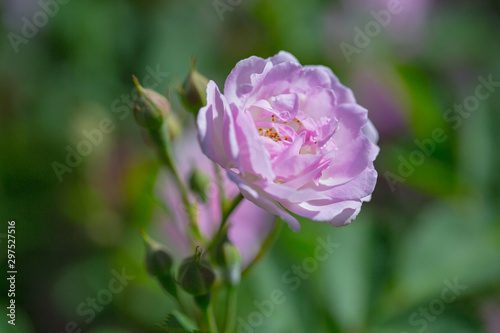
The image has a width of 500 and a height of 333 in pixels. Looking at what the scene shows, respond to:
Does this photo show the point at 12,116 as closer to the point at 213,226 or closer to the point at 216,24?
the point at 216,24

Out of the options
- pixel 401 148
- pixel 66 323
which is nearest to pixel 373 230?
pixel 401 148

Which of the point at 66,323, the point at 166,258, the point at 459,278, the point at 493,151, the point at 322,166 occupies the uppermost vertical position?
the point at 322,166

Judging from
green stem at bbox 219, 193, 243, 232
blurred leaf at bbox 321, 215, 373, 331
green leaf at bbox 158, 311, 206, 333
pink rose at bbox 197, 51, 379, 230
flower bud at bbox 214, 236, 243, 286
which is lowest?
blurred leaf at bbox 321, 215, 373, 331

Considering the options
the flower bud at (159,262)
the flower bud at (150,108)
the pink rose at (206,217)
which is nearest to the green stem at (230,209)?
the flower bud at (159,262)

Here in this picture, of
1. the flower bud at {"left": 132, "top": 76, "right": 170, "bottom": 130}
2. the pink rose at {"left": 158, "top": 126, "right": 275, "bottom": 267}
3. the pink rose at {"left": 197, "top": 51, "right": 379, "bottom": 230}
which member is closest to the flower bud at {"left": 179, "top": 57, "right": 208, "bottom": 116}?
the flower bud at {"left": 132, "top": 76, "right": 170, "bottom": 130}

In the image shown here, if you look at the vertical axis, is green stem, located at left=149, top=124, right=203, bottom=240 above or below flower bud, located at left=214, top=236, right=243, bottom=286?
above

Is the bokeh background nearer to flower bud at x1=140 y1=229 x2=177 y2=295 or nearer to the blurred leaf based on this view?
the blurred leaf

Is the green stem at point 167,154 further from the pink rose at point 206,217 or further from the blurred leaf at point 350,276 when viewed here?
the blurred leaf at point 350,276
